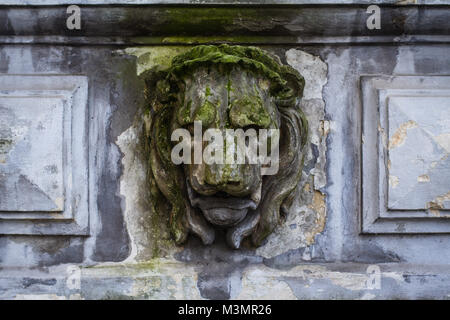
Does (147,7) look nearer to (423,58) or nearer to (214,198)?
(214,198)

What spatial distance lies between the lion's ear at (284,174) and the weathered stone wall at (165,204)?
75 millimetres

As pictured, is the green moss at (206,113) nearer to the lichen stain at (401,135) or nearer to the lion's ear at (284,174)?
the lion's ear at (284,174)

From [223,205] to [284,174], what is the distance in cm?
28

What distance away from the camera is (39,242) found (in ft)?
6.28

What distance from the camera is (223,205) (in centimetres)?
172

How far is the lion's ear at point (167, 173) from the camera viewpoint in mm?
1812

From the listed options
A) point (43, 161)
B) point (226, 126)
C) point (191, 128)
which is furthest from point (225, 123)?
point (43, 161)

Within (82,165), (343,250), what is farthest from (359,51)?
(82,165)

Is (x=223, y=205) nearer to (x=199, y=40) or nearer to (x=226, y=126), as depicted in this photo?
(x=226, y=126)

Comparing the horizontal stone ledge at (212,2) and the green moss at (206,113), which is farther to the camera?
the horizontal stone ledge at (212,2)

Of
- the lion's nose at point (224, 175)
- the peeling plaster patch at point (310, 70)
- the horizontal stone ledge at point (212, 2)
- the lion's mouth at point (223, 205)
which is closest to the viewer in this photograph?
the lion's nose at point (224, 175)

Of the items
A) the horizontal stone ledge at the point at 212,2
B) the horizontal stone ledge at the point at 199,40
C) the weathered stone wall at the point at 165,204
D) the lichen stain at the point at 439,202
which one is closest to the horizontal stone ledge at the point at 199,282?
the weathered stone wall at the point at 165,204

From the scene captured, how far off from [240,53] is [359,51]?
1.63ft

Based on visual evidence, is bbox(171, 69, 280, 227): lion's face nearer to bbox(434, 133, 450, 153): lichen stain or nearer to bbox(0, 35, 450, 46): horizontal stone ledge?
bbox(0, 35, 450, 46): horizontal stone ledge
